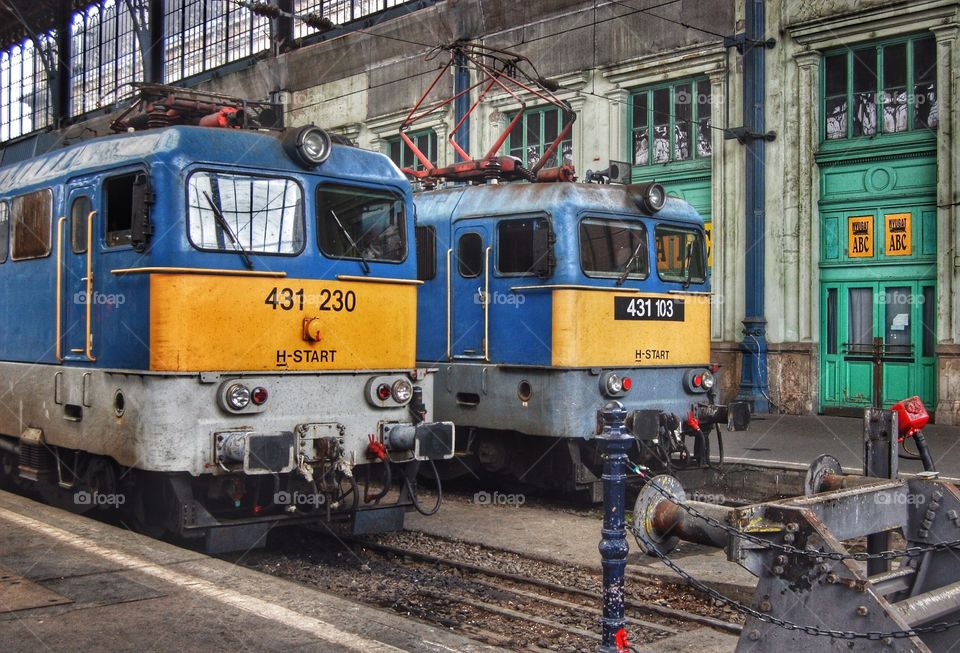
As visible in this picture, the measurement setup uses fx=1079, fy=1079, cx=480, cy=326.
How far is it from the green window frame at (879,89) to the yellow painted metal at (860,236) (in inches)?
53.8

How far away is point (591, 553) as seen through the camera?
852 cm

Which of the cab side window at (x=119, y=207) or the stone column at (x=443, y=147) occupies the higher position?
the stone column at (x=443, y=147)

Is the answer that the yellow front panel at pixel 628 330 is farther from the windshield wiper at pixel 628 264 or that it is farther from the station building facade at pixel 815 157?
the station building facade at pixel 815 157

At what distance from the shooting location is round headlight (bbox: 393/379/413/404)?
865cm

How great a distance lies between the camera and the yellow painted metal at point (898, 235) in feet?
56.0

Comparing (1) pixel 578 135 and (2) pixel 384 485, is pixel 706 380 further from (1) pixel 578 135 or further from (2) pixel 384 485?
(1) pixel 578 135

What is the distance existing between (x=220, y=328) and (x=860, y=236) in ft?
42.2

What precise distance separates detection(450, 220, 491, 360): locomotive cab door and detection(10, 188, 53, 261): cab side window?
427 centimetres

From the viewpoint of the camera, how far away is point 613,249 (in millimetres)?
11016

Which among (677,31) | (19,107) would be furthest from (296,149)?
(19,107)

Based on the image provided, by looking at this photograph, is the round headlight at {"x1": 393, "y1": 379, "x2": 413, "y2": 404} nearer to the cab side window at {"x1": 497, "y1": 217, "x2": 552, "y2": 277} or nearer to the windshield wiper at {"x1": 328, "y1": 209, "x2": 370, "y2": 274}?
the windshield wiper at {"x1": 328, "y1": 209, "x2": 370, "y2": 274}

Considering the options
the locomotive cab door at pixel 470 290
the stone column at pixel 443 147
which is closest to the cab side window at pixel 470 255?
the locomotive cab door at pixel 470 290

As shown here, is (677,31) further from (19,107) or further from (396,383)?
(19,107)

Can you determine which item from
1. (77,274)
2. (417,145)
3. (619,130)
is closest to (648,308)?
(77,274)
